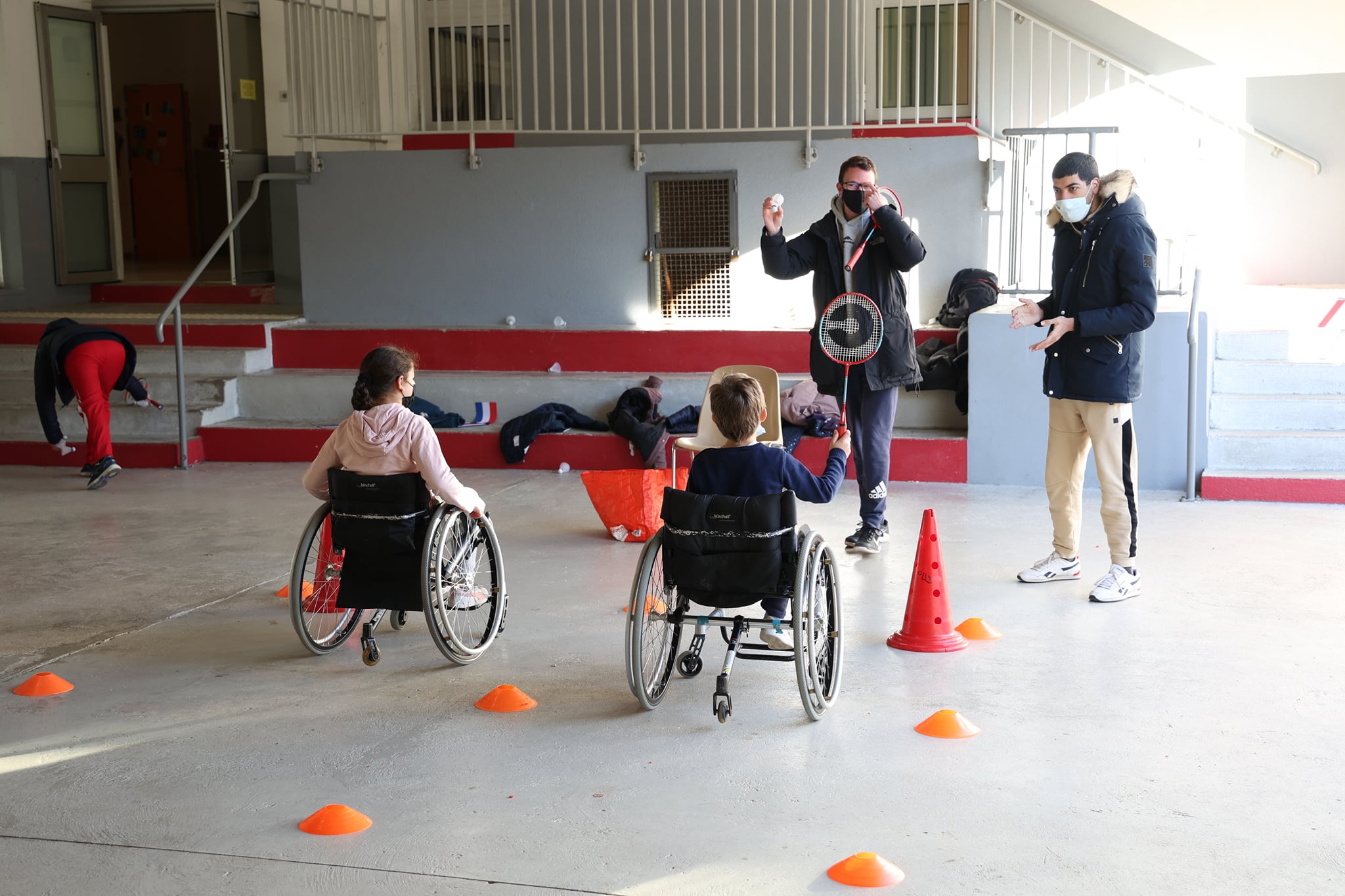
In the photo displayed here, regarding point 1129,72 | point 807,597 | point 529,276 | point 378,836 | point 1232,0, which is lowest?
point 378,836

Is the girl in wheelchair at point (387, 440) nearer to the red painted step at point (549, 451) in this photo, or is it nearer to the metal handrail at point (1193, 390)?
the red painted step at point (549, 451)

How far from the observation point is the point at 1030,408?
24.2 feet

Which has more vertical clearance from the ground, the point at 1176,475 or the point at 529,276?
the point at 529,276

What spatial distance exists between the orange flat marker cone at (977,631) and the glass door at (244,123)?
802 centimetres

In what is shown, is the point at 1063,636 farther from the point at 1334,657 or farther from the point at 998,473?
the point at 998,473

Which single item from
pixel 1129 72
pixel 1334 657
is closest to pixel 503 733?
pixel 1334 657

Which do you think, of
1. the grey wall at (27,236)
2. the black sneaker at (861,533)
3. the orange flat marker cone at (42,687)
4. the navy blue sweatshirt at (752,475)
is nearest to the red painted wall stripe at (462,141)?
the grey wall at (27,236)

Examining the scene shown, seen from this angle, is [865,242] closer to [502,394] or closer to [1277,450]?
[1277,450]

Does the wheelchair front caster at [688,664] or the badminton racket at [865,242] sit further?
the badminton racket at [865,242]

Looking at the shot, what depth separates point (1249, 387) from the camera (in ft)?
24.4

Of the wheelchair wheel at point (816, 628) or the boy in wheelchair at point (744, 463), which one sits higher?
the boy in wheelchair at point (744, 463)

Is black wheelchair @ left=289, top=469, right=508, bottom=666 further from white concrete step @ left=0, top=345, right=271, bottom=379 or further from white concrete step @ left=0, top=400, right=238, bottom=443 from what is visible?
white concrete step @ left=0, top=345, right=271, bottom=379

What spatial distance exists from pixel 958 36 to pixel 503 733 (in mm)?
8117

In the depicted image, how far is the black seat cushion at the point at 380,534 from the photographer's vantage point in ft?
13.9
